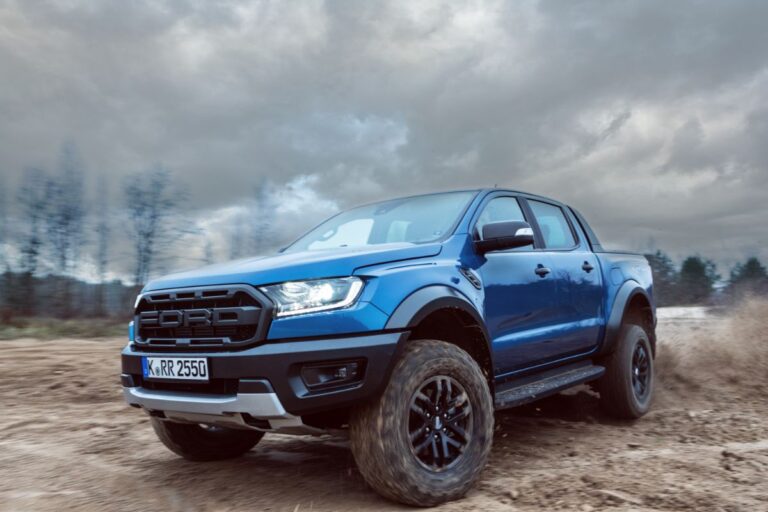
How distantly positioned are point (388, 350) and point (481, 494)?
999mm

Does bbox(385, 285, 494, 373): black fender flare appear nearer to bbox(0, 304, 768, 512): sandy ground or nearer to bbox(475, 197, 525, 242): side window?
bbox(475, 197, 525, 242): side window

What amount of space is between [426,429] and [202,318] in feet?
4.03

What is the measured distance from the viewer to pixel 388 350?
3.11 metres

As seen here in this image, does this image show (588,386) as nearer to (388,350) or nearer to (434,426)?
(434,426)

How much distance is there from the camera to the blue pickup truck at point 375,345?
118 inches

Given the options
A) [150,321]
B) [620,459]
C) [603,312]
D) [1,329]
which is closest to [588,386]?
[603,312]

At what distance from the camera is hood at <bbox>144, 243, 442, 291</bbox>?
121 inches

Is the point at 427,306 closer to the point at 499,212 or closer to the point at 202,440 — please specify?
the point at 499,212

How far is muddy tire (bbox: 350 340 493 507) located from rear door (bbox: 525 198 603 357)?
54.3 inches

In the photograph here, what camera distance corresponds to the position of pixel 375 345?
308cm

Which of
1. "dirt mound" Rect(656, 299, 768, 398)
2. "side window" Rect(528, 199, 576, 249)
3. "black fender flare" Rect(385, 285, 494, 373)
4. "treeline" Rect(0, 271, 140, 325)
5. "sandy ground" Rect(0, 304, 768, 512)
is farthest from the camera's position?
"treeline" Rect(0, 271, 140, 325)

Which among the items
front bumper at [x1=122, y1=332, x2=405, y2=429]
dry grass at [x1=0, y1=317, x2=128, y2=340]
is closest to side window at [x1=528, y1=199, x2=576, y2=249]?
front bumper at [x1=122, y1=332, x2=405, y2=429]

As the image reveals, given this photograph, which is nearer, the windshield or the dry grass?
the windshield

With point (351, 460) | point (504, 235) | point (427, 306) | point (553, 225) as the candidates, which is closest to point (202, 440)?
point (351, 460)
